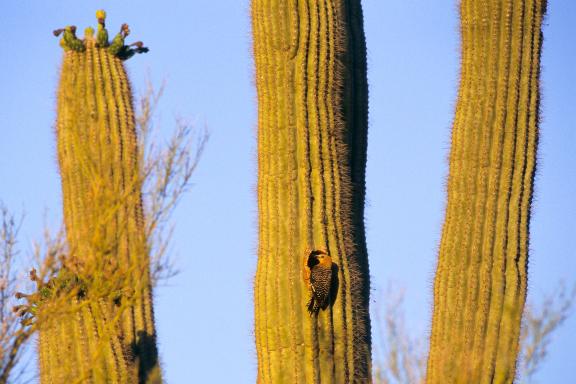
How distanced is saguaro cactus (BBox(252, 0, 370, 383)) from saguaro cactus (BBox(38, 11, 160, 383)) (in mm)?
1025

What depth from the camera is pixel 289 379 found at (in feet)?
35.4

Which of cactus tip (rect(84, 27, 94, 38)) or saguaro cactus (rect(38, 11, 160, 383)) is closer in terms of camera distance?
saguaro cactus (rect(38, 11, 160, 383))

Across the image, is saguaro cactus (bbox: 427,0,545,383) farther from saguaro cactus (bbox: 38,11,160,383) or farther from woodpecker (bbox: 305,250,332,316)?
saguaro cactus (bbox: 38,11,160,383)

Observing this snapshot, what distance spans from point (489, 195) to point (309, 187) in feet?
4.81

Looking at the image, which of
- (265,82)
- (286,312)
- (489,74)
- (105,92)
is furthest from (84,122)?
(489,74)

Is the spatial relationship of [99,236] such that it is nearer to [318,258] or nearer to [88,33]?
[318,258]

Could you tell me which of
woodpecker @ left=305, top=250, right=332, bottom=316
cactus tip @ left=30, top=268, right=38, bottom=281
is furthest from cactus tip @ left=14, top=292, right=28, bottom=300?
woodpecker @ left=305, top=250, right=332, bottom=316

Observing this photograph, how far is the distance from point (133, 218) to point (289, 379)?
1987 mm

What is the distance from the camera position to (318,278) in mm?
10758

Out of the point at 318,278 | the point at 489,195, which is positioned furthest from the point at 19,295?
the point at 489,195

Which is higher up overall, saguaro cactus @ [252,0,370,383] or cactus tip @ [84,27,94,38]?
cactus tip @ [84,27,94,38]

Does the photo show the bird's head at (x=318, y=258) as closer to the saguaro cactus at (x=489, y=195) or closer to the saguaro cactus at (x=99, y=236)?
the saguaro cactus at (x=489, y=195)

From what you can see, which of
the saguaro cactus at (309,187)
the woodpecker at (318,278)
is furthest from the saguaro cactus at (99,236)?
the woodpecker at (318,278)

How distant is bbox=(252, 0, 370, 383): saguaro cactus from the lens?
10.9 meters
